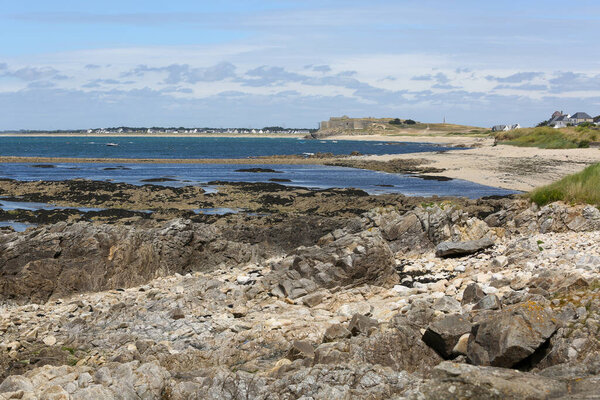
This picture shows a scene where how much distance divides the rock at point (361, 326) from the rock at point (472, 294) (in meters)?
2.33

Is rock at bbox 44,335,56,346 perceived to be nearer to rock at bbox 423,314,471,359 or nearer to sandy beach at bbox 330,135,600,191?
rock at bbox 423,314,471,359

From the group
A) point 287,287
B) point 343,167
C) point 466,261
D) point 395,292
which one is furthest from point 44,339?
point 343,167

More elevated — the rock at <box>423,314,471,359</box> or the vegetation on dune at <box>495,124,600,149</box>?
the vegetation on dune at <box>495,124,600,149</box>

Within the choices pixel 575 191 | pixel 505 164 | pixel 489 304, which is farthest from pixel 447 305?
pixel 505 164

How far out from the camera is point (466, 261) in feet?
49.5

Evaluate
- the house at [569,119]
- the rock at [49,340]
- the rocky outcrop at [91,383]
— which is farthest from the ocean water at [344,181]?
the house at [569,119]

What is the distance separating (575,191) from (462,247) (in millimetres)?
4667

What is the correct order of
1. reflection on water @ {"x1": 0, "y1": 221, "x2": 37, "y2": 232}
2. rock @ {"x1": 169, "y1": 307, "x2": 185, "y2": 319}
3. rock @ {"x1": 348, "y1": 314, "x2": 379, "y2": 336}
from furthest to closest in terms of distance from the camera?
reflection on water @ {"x1": 0, "y1": 221, "x2": 37, "y2": 232}
rock @ {"x1": 169, "y1": 307, "x2": 185, "y2": 319}
rock @ {"x1": 348, "y1": 314, "x2": 379, "y2": 336}

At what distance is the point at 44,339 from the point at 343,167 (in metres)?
59.2

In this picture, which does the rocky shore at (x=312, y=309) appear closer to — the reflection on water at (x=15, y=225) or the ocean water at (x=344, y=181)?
the reflection on water at (x=15, y=225)

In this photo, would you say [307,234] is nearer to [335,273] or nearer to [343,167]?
[335,273]

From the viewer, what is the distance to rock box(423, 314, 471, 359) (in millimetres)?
8750

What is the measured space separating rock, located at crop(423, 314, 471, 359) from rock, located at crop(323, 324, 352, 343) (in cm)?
133

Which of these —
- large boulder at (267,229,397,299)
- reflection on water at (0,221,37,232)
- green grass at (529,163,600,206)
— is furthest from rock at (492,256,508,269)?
reflection on water at (0,221,37,232)
